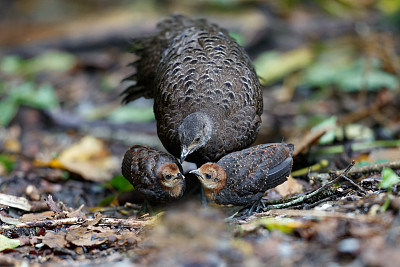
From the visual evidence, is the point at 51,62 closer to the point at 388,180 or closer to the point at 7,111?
the point at 7,111

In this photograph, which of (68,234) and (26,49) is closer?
(68,234)

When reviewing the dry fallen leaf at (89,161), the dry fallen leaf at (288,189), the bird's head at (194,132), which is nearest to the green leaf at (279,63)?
the dry fallen leaf at (89,161)

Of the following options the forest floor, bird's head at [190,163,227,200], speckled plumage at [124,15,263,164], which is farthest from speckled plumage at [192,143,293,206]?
speckled plumage at [124,15,263,164]

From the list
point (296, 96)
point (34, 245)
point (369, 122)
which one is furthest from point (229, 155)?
point (296, 96)

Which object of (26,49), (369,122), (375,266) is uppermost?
(26,49)

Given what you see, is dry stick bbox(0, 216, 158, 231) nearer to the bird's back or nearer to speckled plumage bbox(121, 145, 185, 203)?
speckled plumage bbox(121, 145, 185, 203)

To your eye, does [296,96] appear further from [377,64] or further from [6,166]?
[6,166]

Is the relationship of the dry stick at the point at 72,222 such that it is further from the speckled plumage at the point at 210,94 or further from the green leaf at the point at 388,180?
the green leaf at the point at 388,180
